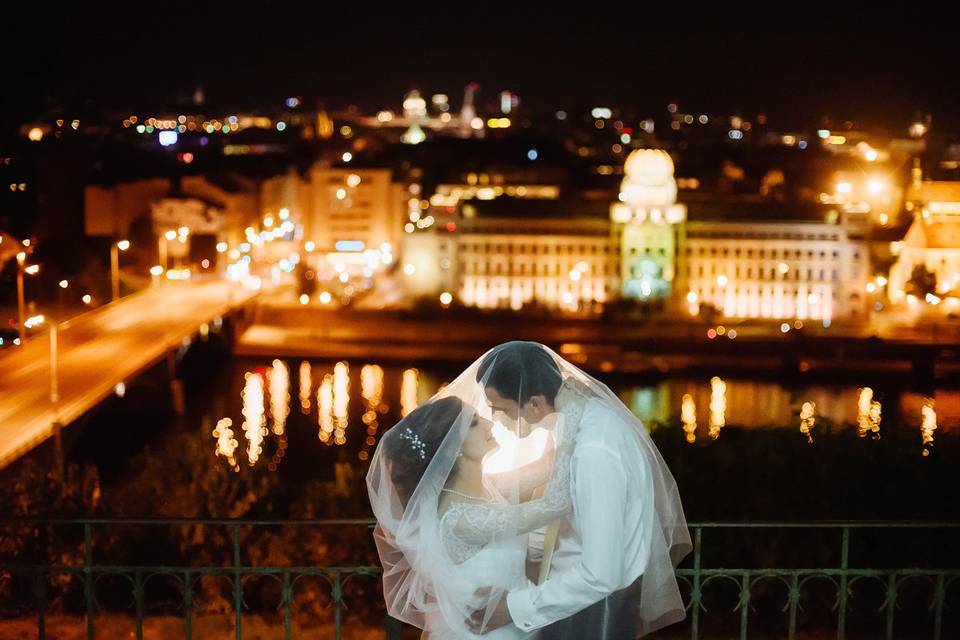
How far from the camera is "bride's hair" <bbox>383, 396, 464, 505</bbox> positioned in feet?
5.21

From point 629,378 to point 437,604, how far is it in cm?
1828

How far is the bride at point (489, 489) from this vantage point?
151cm

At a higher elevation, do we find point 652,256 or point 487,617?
point 487,617

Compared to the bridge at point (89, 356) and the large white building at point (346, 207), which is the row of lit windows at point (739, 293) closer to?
the large white building at point (346, 207)

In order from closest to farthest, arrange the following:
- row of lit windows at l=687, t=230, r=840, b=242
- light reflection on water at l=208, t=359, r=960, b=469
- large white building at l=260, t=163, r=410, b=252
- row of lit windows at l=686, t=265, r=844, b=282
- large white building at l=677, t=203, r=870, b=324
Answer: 1. light reflection on water at l=208, t=359, r=960, b=469
2. large white building at l=677, t=203, r=870, b=324
3. row of lit windows at l=686, t=265, r=844, b=282
4. row of lit windows at l=687, t=230, r=840, b=242
5. large white building at l=260, t=163, r=410, b=252

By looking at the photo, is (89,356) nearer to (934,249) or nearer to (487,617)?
(487,617)

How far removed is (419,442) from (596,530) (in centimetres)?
28

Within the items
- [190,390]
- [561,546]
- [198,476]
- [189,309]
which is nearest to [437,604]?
[561,546]

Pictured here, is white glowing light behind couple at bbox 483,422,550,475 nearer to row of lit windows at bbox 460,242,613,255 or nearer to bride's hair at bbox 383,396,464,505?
bride's hair at bbox 383,396,464,505

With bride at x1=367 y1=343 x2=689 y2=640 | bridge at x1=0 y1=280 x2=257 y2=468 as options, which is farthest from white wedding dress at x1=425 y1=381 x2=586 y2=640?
bridge at x1=0 y1=280 x2=257 y2=468

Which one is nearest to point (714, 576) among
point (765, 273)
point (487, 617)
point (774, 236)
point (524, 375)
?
point (487, 617)

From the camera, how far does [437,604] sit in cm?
163

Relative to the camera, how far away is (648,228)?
97.9 ft

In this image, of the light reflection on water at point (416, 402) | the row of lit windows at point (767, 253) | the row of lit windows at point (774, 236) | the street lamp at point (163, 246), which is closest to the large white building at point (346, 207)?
the street lamp at point (163, 246)
